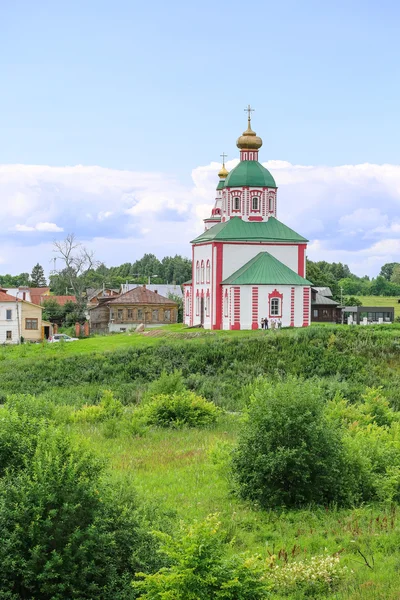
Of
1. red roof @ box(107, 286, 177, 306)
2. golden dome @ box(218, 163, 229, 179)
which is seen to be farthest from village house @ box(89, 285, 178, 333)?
golden dome @ box(218, 163, 229, 179)

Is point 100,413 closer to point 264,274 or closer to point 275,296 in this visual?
point 275,296

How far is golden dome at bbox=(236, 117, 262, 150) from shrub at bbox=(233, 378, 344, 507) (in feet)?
114

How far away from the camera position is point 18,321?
59125 millimetres

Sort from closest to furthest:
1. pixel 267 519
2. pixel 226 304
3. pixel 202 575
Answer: pixel 202 575, pixel 267 519, pixel 226 304

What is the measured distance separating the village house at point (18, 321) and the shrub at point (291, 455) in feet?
153

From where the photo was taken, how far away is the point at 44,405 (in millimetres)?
13023

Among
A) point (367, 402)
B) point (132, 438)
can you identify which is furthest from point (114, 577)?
point (367, 402)

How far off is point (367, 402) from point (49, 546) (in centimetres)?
1256

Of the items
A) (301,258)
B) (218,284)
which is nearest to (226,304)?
(218,284)

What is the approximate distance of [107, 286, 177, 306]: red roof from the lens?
64812 millimetres

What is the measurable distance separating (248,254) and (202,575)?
122 ft

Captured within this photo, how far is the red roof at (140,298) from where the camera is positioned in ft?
213

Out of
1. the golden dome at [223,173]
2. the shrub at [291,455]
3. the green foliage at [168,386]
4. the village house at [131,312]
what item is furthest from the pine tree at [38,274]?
the shrub at [291,455]

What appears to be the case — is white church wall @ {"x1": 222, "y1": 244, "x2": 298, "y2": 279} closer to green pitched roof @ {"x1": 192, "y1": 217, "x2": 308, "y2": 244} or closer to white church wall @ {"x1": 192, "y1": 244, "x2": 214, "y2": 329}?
green pitched roof @ {"x1": 192, "y1": 217, "x2": 308, "y2": 244}
